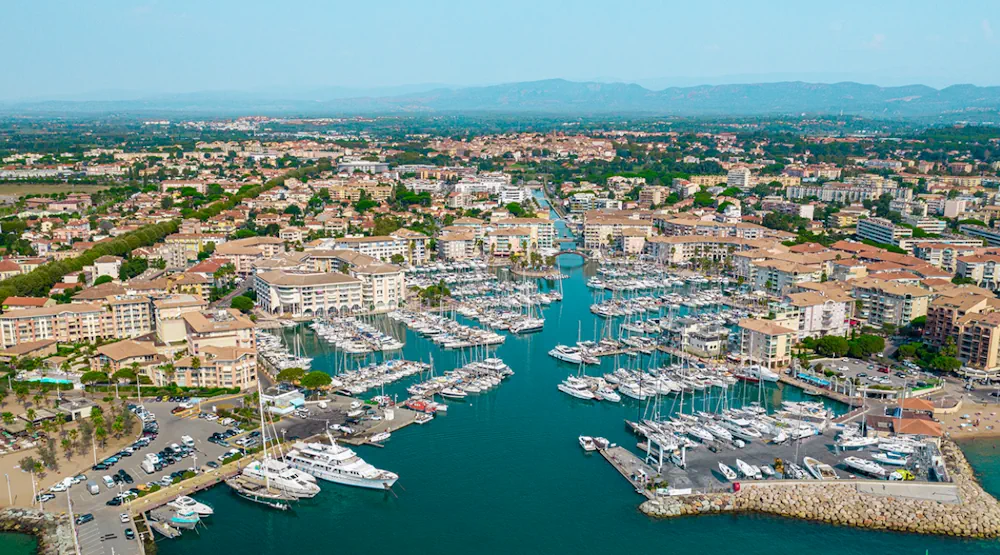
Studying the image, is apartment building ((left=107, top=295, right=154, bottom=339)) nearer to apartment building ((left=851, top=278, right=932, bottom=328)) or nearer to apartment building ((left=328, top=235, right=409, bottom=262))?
apartment building ((left=328, top=235, right=409, bottom=262))

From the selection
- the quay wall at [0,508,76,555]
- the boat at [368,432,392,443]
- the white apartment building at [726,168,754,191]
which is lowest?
the boat at [368,432,392,443]

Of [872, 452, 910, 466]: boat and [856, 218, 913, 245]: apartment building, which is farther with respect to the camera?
[856, 218, 913, 245]: apartment building

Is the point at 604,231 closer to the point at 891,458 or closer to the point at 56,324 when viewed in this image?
the point at 56,324

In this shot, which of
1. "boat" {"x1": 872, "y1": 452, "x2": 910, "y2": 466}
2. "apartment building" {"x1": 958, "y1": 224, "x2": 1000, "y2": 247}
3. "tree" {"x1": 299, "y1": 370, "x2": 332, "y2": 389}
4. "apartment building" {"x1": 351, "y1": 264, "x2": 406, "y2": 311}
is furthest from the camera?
"apartment building" {"x1": 958, "y1": 224, "x2": 1000, "y2": 247}

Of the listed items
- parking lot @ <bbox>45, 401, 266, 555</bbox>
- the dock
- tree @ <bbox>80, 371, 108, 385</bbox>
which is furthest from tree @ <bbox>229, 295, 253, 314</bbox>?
the dock

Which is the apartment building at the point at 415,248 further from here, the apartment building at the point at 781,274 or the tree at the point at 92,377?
the tree at the point at 92,377

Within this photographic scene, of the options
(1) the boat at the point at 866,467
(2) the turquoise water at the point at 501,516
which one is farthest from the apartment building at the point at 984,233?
(1) the boat at the point at 866,467

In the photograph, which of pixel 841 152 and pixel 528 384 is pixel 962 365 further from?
pixel 841 152
